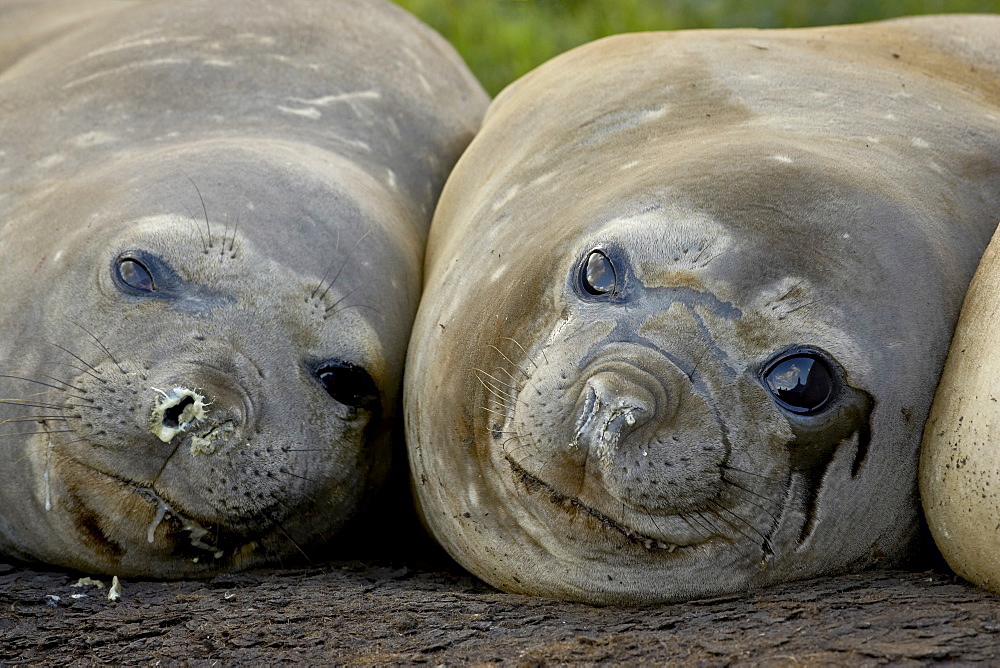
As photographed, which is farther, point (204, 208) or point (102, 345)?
point (204, 208)

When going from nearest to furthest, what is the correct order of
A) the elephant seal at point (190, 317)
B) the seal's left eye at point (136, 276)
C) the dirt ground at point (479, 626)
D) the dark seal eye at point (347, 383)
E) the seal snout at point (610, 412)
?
the dirt ground at point (479, 626), the seal snout at point (610, 412), the elephant seal at point (190, 317), the seal's left eye at point (136, 276), the dark seal eye at point (347, 383)

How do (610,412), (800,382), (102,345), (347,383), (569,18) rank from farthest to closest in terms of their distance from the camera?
(569,18) < (347,383) < (102,345) < (800,382) < (610,412)

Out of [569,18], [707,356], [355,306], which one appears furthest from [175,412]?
[569,18]

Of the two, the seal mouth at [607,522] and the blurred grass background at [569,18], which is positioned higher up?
the blurred grass background at [569,18]

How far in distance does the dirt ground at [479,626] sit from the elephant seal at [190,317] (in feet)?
0.74

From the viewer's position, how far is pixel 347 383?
3.28 m

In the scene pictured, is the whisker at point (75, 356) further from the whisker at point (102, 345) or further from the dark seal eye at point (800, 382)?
the dark seal eye at point (800, 382)

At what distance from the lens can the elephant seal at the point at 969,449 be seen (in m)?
2.51

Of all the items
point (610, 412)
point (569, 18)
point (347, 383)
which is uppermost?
point (569, 18)

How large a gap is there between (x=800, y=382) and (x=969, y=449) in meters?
0.40

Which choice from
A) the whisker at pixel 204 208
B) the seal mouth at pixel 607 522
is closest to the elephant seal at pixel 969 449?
the seal mouth at pixel 607 522

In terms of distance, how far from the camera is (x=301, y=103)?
411 centimetres

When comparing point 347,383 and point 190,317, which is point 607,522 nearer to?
point 347,383

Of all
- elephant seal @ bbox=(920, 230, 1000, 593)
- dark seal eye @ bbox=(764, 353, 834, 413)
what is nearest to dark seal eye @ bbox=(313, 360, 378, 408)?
dark seal eye @ bbox=(764, 353, 834, 413)
